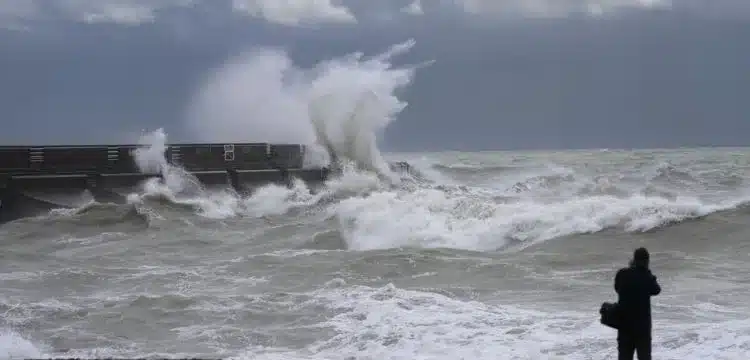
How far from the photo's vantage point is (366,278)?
12648mm

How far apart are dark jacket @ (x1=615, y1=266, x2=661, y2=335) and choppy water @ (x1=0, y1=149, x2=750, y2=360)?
1825 millimetres

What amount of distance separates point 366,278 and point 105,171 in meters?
14.5

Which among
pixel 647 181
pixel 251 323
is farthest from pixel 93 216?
pixel 647 181

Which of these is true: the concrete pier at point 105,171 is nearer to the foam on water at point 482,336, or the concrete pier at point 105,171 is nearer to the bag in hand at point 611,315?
the foam on water at point 482,336

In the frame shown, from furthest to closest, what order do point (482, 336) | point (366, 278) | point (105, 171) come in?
1. point (105, 171)
2. point (366, 278)
3. point (482, 336)

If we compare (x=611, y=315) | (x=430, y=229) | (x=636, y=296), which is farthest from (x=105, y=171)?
(x=636, y=296)

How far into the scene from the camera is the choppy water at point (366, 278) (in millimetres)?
8695

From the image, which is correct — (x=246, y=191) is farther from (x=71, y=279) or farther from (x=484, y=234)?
(x=71, y=279)

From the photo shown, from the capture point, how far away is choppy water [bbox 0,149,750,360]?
8.70 m

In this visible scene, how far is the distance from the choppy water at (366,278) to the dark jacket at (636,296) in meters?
1.83

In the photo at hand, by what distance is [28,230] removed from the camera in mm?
19625

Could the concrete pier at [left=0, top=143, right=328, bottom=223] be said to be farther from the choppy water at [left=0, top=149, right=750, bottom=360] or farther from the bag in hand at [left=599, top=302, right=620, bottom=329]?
the bag in hand at [left=599, top=302, right=620, bottom=329]

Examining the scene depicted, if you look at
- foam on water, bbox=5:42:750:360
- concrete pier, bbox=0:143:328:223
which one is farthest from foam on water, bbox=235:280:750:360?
concrete pier, bbox=0:143:328:223

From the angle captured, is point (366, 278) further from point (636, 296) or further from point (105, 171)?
point (105, 171)
